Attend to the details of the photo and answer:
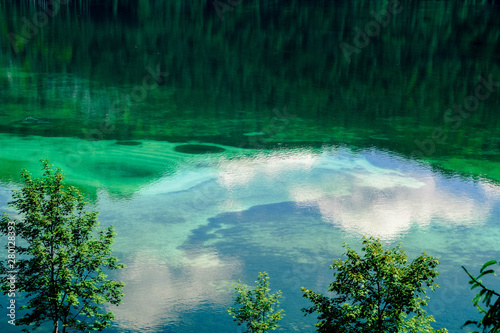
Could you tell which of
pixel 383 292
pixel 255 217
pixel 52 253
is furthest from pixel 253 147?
pixel 383 292

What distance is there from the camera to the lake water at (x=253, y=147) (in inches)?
1176

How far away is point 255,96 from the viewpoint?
64.9m

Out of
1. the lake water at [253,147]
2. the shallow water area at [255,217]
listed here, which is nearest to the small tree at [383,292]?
the lake water at [253,147]

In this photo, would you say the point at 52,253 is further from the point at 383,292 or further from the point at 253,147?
the point at 253,147

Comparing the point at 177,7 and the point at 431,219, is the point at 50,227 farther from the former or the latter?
the point at 177,7

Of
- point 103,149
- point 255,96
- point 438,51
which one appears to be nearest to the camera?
point 103,149

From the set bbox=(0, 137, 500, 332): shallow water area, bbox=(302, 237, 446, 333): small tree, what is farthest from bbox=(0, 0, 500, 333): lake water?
bbox=(302, 237, 446, 333): small tree

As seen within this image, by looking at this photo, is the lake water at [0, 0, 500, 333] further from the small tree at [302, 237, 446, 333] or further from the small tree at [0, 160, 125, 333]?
the small tree at [302, 237, 446, 333]

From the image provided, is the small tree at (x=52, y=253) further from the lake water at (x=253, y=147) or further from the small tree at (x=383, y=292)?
the small tree at (x=383, y=292)

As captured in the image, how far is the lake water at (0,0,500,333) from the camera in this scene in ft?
98.0

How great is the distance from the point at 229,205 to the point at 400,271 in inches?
803

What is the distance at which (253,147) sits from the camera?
156ft

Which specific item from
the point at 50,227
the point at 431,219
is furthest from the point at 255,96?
the point at 50,227

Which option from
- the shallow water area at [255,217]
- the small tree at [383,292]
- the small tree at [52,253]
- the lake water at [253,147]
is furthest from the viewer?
the lake water at [253,147]
